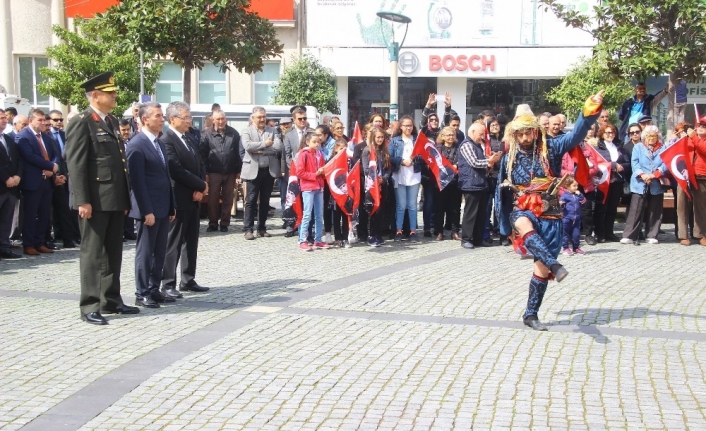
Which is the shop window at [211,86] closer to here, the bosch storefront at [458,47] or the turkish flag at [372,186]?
the bosch storefront at [458,47]

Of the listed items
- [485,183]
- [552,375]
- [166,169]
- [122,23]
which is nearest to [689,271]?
[485,183]

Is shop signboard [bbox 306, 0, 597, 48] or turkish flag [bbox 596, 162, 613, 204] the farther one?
shop signboard [bbox 306, 0, 597, 48]

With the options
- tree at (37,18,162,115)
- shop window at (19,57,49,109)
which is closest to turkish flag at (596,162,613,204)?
tree at (37,18,162,115)

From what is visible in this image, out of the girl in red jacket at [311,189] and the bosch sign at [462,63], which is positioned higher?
the bosch sign at [462,63]

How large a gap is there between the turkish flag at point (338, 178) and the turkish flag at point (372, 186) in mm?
317

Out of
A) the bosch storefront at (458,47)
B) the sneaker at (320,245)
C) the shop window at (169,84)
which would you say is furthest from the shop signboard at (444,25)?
the sneaker at (320,245)

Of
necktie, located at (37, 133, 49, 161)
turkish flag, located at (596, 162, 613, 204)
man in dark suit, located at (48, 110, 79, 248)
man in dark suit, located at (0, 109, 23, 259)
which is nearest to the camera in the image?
man in dark suit, located at (0, 109, 23, 259)

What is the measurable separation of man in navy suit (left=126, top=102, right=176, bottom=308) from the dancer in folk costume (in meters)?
3.20

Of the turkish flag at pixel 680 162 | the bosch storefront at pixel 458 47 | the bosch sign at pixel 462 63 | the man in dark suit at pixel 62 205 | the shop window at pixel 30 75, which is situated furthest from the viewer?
the shop window at pixel 30 75

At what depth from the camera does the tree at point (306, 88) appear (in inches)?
1157

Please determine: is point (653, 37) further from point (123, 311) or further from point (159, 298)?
point (123, 311)

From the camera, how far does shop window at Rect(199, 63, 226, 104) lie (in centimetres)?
3297

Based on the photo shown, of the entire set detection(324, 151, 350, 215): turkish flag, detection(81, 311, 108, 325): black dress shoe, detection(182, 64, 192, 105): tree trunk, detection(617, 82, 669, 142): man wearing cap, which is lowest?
detection(81, 311, 108, 325): black dress shoe

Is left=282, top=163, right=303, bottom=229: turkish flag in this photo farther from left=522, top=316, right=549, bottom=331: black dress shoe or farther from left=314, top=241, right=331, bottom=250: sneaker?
left=522, top=316, right=549, bottom=331: black dress shoe
